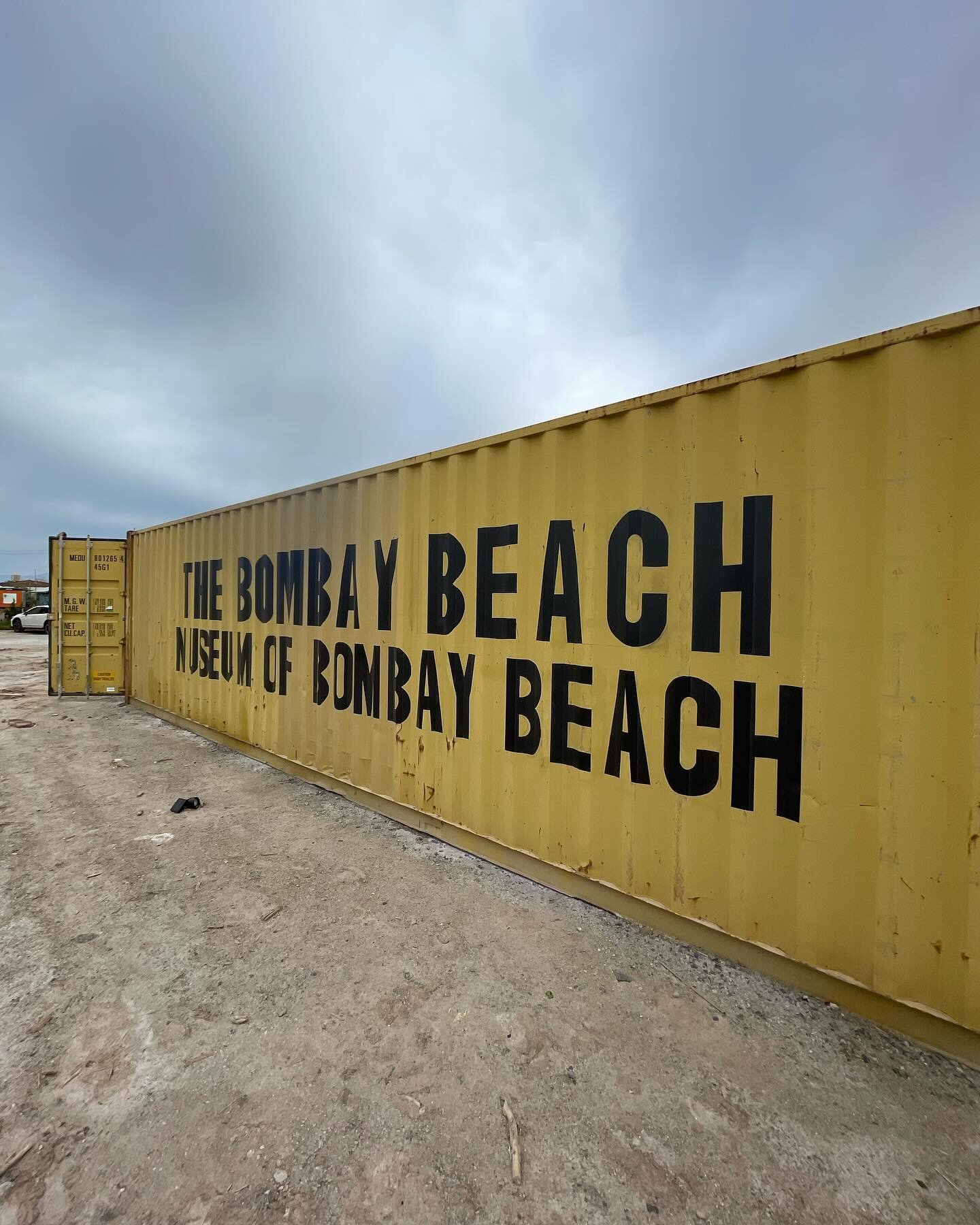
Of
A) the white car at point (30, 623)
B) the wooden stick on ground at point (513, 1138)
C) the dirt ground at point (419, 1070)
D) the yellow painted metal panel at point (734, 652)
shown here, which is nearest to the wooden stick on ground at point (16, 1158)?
the dirt ground at point (419, 1070)

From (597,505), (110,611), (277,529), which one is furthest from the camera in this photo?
(110,611)

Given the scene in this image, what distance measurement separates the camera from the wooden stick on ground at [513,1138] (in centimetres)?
162

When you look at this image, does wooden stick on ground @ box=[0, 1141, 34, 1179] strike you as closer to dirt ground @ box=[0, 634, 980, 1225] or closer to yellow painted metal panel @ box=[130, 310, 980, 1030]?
dirt ground @ box=[0, 634, 980, 1225]

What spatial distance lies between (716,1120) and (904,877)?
1213 mm

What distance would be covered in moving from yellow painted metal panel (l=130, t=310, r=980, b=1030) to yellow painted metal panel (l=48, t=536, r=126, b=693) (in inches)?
294

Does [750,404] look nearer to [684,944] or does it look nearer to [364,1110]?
[684,944]

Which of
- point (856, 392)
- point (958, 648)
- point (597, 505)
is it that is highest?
point (856, 392)

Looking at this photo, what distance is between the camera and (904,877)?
221 cm

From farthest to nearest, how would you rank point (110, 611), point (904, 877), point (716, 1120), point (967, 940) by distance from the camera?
point (110, 611) < point (904, 877) < point (967, 940) < point (716, 1120)

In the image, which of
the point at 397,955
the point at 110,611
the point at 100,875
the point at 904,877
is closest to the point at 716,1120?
the point at 904,877

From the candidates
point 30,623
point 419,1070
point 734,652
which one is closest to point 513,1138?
point 419,1070

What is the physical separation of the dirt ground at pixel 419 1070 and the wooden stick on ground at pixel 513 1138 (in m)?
0.02

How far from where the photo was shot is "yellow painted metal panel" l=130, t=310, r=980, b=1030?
2.16 m

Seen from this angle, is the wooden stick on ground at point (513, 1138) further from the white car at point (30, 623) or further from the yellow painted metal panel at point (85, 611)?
the white car at point (30, 623)
